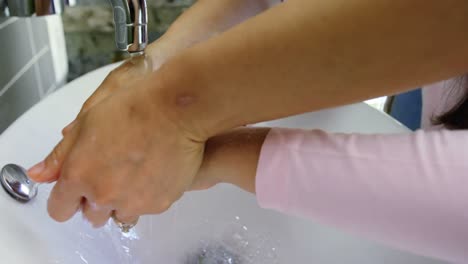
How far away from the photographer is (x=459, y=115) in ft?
1.70

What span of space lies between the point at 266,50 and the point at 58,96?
377 mm

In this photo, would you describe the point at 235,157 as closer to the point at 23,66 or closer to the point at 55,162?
the point at 55,162

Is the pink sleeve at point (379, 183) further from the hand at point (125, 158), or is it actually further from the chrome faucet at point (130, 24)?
the chrome faucet at point (130, 24)

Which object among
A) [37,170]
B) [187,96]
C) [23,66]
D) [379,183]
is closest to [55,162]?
[37,170]

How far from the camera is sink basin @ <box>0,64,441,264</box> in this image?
0.50m

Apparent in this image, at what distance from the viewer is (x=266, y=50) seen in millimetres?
285

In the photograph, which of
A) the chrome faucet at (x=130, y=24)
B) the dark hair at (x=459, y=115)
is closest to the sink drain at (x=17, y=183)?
the chrome faucet at (x=130, y=24)

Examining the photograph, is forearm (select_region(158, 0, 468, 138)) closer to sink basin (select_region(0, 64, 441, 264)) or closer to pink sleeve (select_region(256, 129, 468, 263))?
pink sleeve (select_region(256, 129, 468, 263))

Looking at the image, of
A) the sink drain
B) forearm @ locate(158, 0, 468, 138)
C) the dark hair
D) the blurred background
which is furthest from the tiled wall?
the dark hair

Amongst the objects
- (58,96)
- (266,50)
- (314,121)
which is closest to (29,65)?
(58,96)

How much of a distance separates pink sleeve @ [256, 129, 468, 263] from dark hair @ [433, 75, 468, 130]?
0.18 m

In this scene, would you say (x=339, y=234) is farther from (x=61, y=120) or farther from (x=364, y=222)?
(x=61, y=120)

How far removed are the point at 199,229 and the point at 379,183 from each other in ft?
1.08

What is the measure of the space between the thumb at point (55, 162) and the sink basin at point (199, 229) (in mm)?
83
